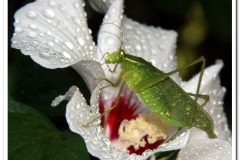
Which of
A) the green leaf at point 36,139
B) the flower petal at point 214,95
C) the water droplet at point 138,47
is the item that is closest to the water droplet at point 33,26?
the green leaf at point 36,139

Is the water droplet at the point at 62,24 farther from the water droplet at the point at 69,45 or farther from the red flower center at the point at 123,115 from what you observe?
the red flower center at the point at 123,115

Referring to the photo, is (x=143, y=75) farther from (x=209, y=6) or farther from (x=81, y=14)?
(x=209, y=6)

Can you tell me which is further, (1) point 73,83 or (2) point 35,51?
(1) point 73,83

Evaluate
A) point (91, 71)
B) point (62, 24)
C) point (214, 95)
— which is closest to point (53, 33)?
point (62, 24)

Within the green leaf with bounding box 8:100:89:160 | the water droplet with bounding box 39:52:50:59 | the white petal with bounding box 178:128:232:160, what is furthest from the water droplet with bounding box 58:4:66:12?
the white petal with bounding box 178:128:232:160

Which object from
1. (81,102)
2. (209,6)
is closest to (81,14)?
(81,102)
